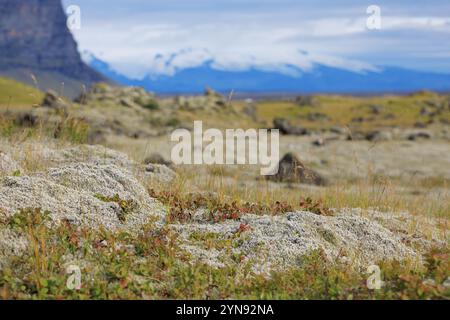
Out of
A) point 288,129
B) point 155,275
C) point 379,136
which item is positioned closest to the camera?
point 155,275

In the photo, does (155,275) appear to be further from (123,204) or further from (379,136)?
(379,136)

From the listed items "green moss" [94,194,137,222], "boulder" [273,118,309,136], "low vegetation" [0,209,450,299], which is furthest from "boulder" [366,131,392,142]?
"low vegetation" [0,209,450,299]

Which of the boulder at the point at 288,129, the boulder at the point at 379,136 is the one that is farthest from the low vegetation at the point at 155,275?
the boulder at the point at 288,129

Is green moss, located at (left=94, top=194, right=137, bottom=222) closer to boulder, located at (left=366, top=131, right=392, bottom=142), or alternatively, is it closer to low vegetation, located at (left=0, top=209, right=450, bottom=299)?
low vegetation, located at (left=0, top=209, right=450, bottom=299)

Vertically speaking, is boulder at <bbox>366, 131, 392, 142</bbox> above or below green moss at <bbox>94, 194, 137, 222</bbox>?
above

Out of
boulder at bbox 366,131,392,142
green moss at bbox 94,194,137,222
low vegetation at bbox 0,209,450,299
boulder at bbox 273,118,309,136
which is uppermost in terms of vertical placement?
boulder at bbox 273,118,309,136

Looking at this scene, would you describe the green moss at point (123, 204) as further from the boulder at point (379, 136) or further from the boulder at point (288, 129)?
the boulder at point (288, 129)

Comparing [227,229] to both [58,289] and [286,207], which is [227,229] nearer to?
[286,207]

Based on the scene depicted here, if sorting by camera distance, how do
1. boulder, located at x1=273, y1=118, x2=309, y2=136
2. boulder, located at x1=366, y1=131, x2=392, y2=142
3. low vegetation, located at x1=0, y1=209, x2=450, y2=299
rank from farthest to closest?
boulder, located at x1=273, y1=118, x2=309, y2=136
boulder, located at x1=366, y1=131, x2=392, y2=142
low vegetation, located at x1=0, y1=209, x2=450, y2=299

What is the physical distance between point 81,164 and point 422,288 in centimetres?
626

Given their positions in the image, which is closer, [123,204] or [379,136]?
[123,204]

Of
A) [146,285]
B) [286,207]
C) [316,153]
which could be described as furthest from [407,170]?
[146,285]

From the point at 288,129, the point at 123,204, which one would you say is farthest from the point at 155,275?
the point at 288,129
